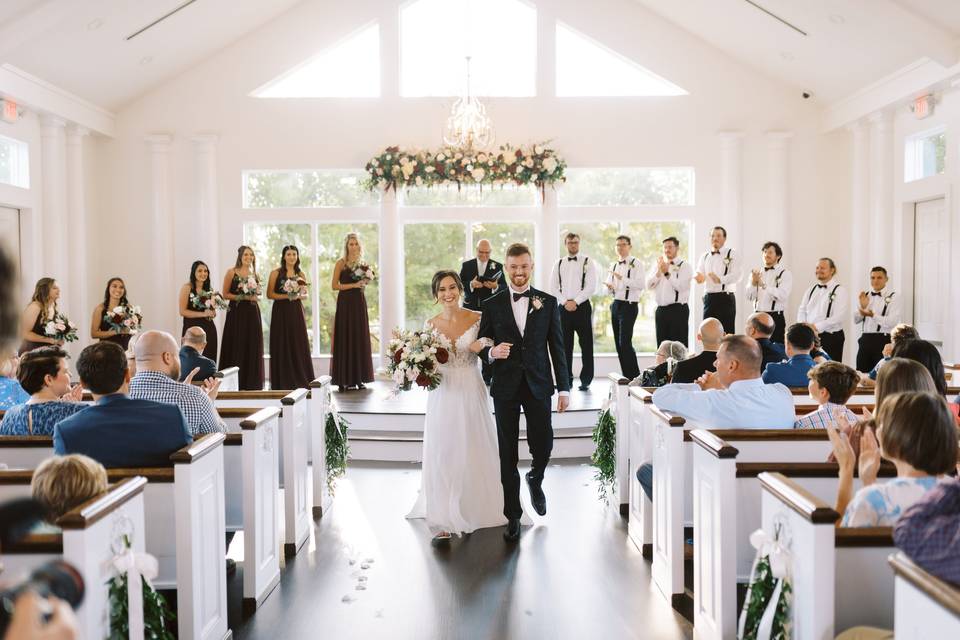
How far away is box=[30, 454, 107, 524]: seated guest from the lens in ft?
8.77

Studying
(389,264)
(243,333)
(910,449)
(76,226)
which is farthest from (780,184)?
(910,449)

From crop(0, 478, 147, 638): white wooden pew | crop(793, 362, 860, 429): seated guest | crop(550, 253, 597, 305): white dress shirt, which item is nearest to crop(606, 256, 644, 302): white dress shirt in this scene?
crop(550, 253, 597, 305): white dress shirt

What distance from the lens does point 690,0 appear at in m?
10.6

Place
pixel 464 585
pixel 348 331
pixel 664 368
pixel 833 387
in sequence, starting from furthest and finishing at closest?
pixel 348 331, pixel 664 368, pixel 464 585, pixel 833 387

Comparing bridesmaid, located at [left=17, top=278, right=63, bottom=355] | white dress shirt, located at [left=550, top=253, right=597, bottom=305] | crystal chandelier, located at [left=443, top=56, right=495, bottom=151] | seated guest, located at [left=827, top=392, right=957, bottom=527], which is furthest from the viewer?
crystal chandelier, located at [left=443, top=56, right=495, bottom=151]

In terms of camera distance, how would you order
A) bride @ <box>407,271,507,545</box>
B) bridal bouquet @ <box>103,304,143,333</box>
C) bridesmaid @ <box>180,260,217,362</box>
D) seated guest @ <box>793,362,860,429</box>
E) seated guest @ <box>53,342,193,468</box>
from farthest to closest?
bridesmaid @ <box>180,260,217,362</box>, bridal bouquet @ <box>103,304,143,333</box>, bride @ <box>407,271,507,545</box>, seated guest @ <box>793,362,860,429</box>, seated guest @ <box>53,342,193,468</box>

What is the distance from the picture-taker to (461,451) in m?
5.27

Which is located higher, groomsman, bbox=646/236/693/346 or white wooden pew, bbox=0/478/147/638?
groomsman, bbox=646/236/693/346

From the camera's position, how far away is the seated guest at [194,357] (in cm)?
613

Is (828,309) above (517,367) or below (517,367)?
above

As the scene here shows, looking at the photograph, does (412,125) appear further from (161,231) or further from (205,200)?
(161,231)

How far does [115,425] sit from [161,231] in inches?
343

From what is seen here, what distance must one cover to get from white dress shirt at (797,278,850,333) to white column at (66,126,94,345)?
8.75m

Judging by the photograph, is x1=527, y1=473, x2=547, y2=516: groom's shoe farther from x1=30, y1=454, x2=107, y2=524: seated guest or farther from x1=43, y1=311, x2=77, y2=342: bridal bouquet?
x1=43, y1=311, x2=77, y2=342: bridal bouquet
